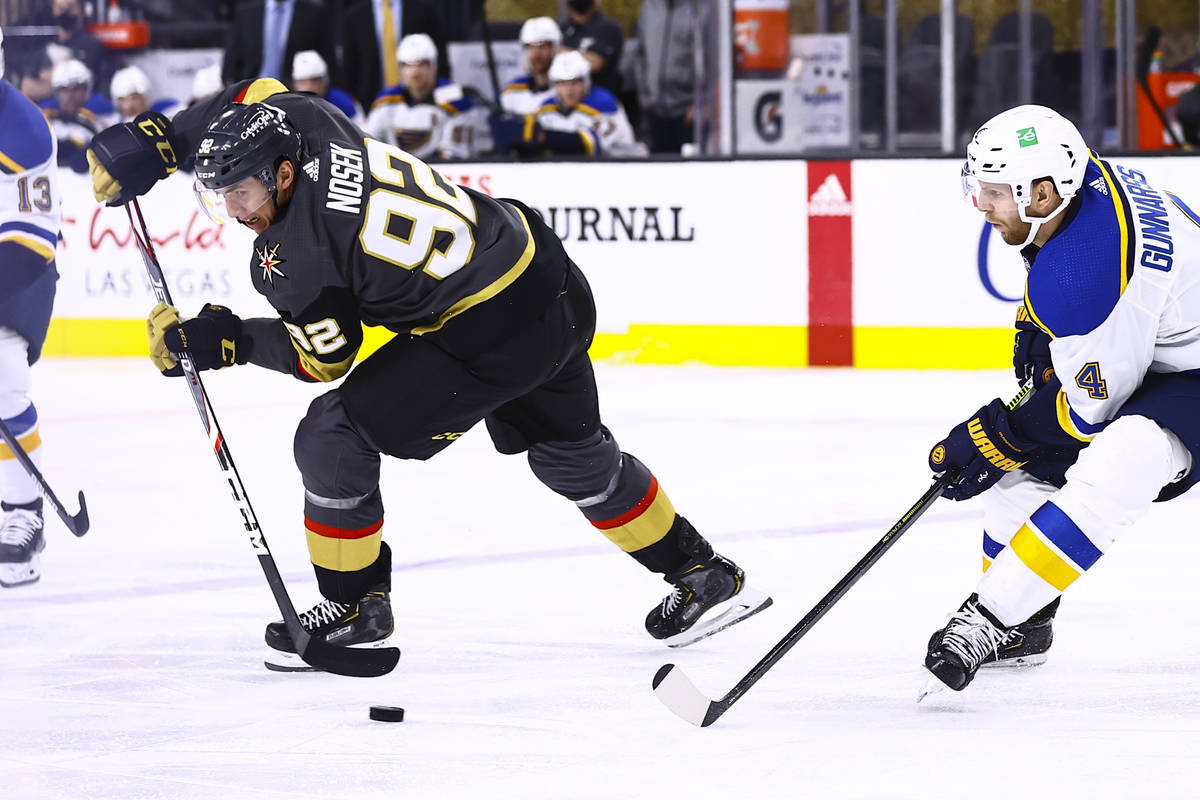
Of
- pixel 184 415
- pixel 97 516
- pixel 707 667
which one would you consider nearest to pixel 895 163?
pixel 184 415

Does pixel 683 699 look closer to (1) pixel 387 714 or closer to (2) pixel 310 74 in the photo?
(1) pixel 387 714

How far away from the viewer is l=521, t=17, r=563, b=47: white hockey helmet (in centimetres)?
764

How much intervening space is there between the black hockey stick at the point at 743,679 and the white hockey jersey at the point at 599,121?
462cm

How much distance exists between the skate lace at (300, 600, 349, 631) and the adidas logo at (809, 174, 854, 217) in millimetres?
4080

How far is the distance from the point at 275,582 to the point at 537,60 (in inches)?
196

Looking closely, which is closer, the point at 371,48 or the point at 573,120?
the point at 573,120

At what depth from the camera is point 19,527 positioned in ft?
12.7

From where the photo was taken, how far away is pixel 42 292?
3.91m

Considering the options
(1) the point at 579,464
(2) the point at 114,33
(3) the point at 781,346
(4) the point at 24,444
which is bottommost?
(3) the point at 781,346

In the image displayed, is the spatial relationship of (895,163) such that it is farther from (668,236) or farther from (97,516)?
(97,516)

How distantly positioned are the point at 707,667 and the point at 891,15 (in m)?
5.05

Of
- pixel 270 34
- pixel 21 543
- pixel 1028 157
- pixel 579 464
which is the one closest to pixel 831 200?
pixel 270 34

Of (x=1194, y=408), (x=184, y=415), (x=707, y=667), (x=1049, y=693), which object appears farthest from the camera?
(x=184, y=415)

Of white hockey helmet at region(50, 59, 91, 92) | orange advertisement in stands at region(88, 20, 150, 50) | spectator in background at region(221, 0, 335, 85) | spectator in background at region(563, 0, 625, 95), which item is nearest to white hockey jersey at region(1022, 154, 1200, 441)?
spectator in background at region(563, 0, 625, 95)
